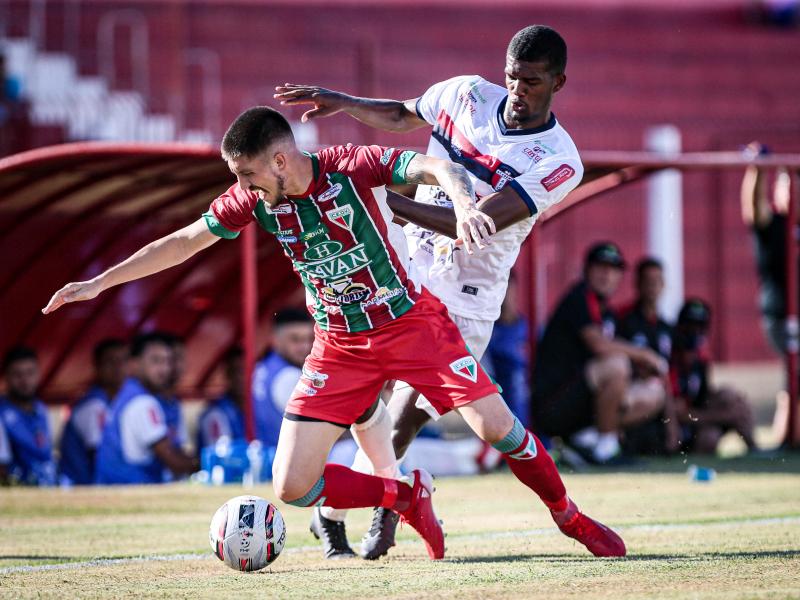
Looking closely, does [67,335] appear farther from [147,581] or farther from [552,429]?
[147,581]

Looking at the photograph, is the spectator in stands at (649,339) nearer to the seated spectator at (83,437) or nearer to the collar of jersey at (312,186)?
the seated spectator at (83,437)

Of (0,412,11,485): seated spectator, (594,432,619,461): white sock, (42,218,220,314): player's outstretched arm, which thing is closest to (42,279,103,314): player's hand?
(42,218,220,314): player's outstretched arm

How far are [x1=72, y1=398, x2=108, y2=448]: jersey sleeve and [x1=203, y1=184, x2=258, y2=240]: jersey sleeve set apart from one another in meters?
5.80

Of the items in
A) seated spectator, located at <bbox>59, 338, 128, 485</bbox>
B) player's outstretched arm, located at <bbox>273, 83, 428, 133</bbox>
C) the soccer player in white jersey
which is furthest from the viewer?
→ seated spectator, located at <bbox>59, 338, 128, 485</bbox>

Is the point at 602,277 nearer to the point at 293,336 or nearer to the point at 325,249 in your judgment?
the point at 293,336

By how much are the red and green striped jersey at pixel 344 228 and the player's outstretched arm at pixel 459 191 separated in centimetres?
8

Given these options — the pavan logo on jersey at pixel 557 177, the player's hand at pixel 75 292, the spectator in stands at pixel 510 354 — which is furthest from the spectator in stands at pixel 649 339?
the player's hand at pixel 75 292

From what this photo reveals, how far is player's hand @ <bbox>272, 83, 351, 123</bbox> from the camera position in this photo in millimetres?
6129

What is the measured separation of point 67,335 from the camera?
12609mm

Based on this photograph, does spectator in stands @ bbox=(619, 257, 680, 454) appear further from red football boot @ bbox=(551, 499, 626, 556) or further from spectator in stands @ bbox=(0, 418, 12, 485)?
red football boot @ bbox=(551, 499, 626, 556)

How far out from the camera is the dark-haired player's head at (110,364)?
11219 mm

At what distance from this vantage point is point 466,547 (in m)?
6.21

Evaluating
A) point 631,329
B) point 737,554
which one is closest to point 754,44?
point 631,329

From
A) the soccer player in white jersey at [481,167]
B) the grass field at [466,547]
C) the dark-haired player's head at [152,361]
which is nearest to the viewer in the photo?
the grass field at [466,547]
